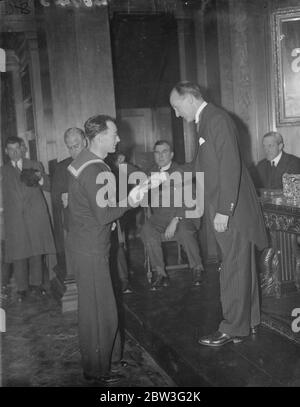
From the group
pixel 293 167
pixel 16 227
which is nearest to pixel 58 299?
pixel 16 227

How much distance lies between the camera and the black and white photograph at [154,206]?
2555 millimetres

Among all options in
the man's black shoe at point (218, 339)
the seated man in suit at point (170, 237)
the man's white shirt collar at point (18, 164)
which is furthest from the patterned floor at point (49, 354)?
the man's white shirt collar at point (18, 164)

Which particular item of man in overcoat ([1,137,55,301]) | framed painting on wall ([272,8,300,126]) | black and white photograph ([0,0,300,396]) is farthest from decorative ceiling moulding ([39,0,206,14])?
man in overcoat ([1,137,55,301])

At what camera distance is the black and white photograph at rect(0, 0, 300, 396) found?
255 centimetres

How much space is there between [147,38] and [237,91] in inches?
71.0

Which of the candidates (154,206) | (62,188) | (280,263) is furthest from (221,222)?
(62,188)

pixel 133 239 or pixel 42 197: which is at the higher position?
pixel 42 197

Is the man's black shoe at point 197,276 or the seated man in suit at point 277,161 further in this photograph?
the seated man in suit at point 277,161

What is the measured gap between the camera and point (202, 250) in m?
5.02

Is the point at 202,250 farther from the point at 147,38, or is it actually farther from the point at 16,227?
the point at 147,38

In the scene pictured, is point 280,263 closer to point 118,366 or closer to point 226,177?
point 226,177

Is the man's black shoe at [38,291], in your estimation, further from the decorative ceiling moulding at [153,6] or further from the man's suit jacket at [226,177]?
the decorative ceiling moulding at [153,6]

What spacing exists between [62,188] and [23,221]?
0.73 m

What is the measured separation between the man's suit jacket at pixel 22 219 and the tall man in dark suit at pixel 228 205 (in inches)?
97.9
